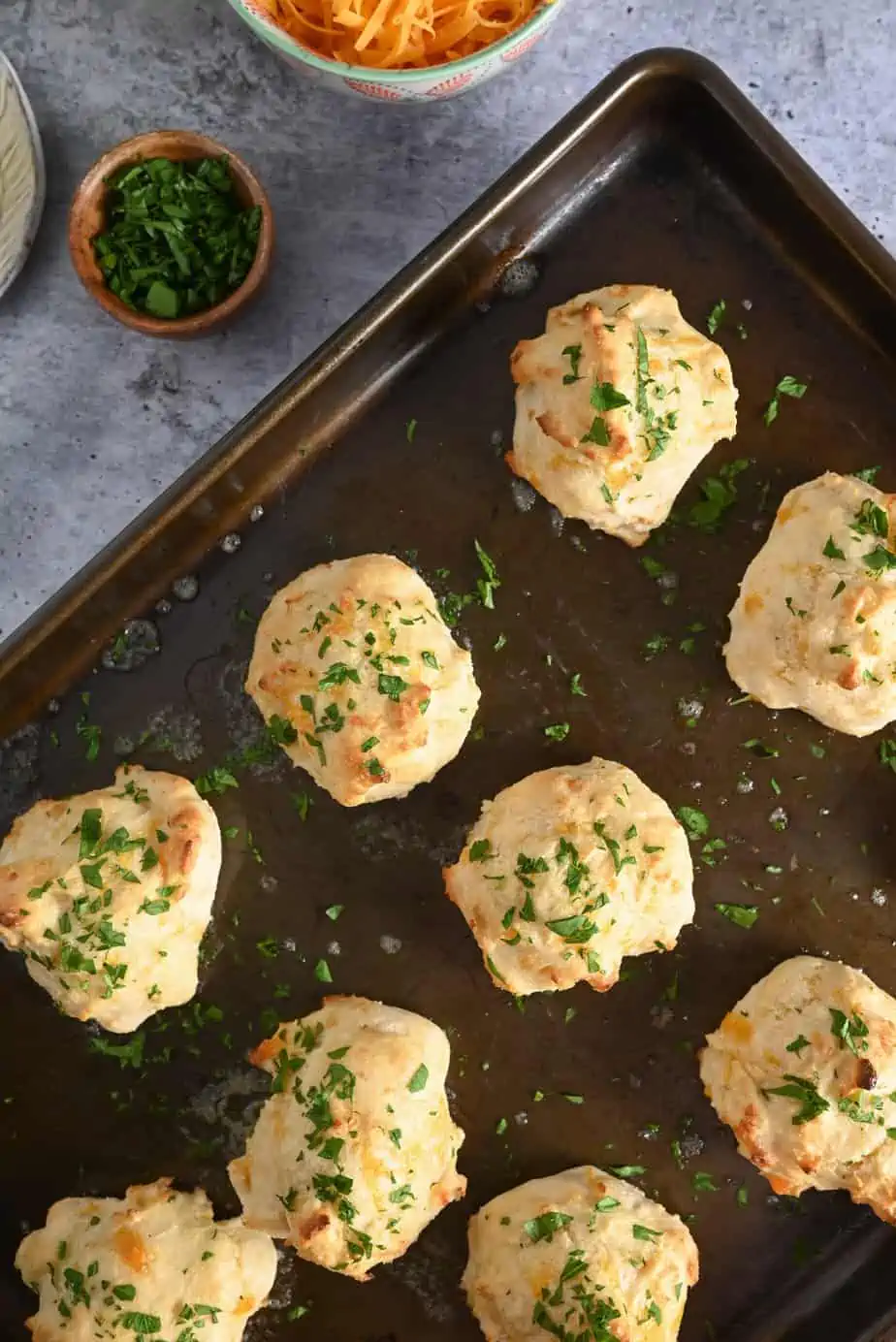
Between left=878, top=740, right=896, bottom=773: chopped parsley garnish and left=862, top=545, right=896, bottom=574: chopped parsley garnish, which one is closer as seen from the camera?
left=862, top=545, right=896, bottom=574: chopped parsley garnish

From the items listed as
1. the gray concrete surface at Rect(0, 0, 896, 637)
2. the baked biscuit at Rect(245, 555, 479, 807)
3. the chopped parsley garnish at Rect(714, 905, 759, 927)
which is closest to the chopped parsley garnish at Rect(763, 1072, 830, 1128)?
the chopped parsley garnish at Rect(714, 905, 759, 927)

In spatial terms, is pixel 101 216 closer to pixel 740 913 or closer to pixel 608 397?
pixel 608 397

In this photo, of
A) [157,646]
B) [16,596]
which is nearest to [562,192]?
[157,646]

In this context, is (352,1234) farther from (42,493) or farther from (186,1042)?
(42,493)

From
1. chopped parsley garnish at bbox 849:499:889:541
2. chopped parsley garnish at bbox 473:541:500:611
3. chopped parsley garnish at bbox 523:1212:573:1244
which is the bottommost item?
chopped parsley garnish at bbox 523:1212:573:1244

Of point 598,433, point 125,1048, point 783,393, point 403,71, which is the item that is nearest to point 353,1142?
point 125,1048

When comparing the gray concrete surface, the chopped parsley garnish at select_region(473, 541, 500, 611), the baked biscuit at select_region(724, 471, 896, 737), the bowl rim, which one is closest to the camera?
the bowl rim

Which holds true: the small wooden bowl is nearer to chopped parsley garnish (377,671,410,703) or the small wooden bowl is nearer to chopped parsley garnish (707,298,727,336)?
chopped parsley garnish (377,671,410,703)

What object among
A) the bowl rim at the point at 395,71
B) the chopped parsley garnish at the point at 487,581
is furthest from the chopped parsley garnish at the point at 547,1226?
the bowl rim at the point at 395,71
